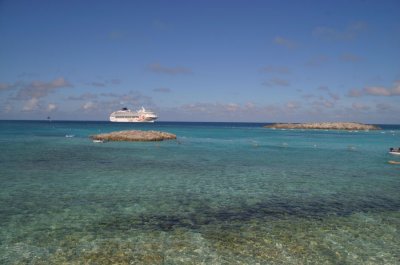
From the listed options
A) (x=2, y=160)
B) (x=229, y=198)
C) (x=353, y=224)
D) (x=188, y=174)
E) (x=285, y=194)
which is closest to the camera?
(x=353, y=224)

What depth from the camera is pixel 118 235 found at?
13.6 meters

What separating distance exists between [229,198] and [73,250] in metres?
10.8

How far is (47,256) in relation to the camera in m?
11.5

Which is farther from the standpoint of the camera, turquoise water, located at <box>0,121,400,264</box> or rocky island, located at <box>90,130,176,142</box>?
rocky island, located at <box>90,130,176,142</box>

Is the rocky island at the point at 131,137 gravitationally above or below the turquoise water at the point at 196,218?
above

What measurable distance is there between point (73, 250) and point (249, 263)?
6.81 meters

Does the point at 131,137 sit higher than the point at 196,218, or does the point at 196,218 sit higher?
the point at 131,137

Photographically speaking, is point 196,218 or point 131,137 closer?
point 196,218

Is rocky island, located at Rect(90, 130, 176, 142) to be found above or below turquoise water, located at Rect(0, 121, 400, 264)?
above

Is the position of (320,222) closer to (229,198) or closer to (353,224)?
(353,224)

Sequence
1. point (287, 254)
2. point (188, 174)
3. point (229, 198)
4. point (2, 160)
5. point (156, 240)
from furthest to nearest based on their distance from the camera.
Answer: point (2, 160)
point (188, 174)
point (229, 198)
point (156, 240)
point (287, 254)

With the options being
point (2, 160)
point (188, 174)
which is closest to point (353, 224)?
point (188, 174)

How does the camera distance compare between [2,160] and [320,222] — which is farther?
[2,160]

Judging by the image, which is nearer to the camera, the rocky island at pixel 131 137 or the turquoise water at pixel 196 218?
the turquoise water at pixel 196 218
